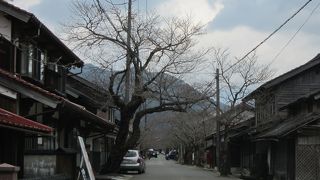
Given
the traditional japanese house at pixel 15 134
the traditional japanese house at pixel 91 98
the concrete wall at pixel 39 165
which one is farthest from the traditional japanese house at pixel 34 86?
the traditional japanese house at pixel 91 98

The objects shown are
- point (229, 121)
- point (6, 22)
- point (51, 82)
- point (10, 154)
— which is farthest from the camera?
point (229, 121)

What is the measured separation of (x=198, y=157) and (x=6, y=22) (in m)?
63.0

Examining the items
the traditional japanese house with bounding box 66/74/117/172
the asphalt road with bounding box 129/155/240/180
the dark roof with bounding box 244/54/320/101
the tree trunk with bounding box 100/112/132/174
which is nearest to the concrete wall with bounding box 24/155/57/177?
the traditional japanese house with bounding box 66/74/117/172

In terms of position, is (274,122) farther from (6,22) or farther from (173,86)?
(6,22)

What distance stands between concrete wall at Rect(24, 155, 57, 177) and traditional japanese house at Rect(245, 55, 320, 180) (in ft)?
39.6

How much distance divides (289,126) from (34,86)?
50.2 feet

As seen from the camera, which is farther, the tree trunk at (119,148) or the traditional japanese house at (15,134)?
the tree trunk at (119,148)

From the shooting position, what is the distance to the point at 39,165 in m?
17.8

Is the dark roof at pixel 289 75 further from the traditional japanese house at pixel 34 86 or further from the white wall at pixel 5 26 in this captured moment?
the white wall at pixel 5 26

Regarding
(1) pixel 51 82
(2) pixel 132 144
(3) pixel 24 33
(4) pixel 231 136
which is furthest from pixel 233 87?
(3) pixel 24 33

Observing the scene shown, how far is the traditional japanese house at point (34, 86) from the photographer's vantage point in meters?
17.1

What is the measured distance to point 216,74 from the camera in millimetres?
43344

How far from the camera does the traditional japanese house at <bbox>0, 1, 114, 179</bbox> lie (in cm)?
1709

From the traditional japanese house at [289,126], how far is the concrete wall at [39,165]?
12.1 m
